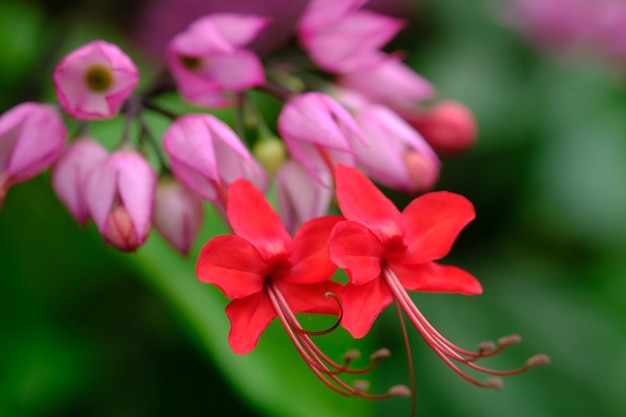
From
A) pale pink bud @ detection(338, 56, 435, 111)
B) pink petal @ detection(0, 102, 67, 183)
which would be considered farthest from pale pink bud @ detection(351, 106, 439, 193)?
pink petal @ detection(0, 102, 67, 183)

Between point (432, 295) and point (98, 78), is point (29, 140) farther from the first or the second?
point (432, 295)

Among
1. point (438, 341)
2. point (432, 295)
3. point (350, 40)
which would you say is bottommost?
point (432, 295)

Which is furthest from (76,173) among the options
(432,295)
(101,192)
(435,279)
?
(432,295)

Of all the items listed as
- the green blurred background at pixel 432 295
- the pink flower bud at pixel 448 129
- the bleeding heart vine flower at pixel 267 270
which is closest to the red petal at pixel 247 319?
the bleeding heart vine flower at pixel 267 270

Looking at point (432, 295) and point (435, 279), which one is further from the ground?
point (435, 279)

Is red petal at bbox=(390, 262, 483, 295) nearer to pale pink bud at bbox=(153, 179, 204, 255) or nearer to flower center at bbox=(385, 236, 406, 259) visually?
flower center at bbox=(385, 236, 406, 259)

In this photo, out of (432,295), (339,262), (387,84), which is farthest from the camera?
(432,295)
